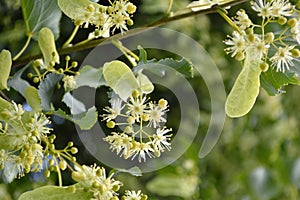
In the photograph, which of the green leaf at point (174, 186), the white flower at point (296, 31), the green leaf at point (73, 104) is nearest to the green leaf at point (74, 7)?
the green leaf at point (73, 104)

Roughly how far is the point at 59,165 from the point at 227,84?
3.98ft

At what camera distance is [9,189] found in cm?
106

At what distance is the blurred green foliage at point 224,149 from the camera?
133 centimetres

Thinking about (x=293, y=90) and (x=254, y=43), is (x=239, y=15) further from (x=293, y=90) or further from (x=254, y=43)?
(x=293, y=90)

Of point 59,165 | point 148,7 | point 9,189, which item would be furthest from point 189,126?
point 59,165

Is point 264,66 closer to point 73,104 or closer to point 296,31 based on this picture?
point 296,31

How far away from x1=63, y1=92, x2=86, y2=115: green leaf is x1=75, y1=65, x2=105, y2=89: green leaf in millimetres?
20

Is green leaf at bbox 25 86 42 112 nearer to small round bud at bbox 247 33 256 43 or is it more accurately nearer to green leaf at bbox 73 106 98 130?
green leaf at bbox 73 106 98 130

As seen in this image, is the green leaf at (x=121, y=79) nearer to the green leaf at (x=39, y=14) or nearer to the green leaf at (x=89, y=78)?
the green leaf at (x=89, y=78)

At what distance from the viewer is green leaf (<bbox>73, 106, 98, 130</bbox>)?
2.10 feet

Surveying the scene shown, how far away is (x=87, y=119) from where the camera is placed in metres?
0.65

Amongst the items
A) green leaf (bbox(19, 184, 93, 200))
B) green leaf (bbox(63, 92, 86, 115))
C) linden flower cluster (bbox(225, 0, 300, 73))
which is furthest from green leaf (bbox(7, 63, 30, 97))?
linden flower cluster (bbox(225, 0, 300, 73))

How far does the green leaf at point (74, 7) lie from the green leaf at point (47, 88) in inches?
3.1

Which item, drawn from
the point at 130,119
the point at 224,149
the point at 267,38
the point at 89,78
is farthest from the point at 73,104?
the point at 224,149
